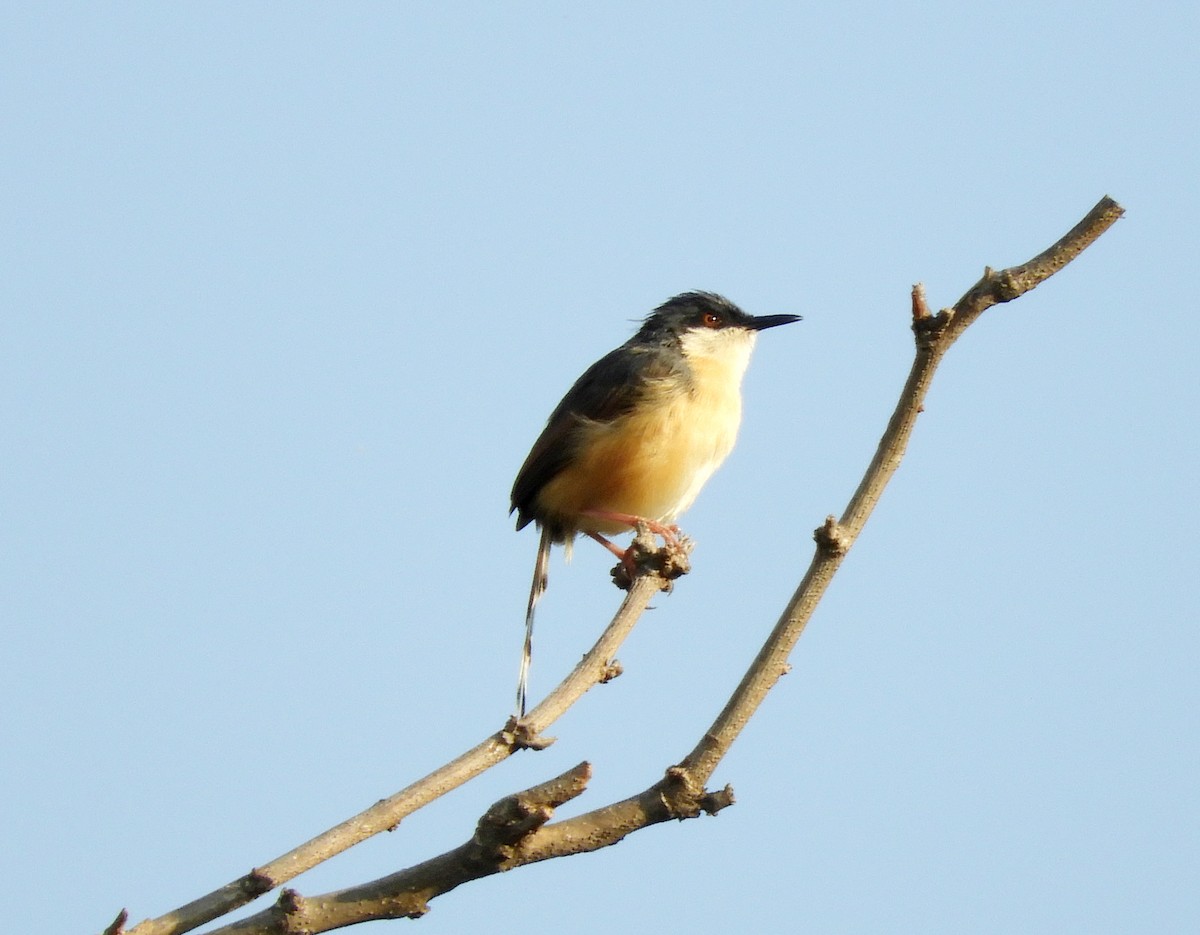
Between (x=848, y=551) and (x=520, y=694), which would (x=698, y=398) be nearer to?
(x=520, y=694)

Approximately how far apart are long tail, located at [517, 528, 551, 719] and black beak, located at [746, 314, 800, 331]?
1.88 meters

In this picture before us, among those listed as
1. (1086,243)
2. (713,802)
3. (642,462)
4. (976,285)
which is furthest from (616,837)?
(642,462)

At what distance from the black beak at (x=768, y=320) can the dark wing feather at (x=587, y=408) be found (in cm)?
72

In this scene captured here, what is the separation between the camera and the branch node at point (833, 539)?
10.0 feet

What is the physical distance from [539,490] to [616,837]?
15.9ft

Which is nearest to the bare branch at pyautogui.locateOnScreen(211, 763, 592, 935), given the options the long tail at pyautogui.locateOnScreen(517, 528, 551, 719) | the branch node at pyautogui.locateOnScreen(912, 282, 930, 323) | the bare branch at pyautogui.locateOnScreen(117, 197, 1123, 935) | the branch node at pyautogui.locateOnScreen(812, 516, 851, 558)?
the bare branch at pyautogui.locateOnScreen(117, 197, 1123, 935)

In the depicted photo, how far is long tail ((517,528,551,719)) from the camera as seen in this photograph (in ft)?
22.4

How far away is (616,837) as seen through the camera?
3.07 m

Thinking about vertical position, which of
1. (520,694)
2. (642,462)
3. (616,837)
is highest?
(642,462)

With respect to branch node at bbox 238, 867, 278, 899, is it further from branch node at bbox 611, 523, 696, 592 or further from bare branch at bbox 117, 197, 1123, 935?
branch node at bbox 611, 523, 696, 592

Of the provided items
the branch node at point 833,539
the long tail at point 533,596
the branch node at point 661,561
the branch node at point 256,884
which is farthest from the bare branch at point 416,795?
the long tail at point 533,596

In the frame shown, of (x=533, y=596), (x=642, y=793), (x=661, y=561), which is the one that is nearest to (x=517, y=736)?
(x=642, y=793)

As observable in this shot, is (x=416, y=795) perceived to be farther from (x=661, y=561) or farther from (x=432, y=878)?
(x=661, y=561)

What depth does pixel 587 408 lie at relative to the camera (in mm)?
7824
